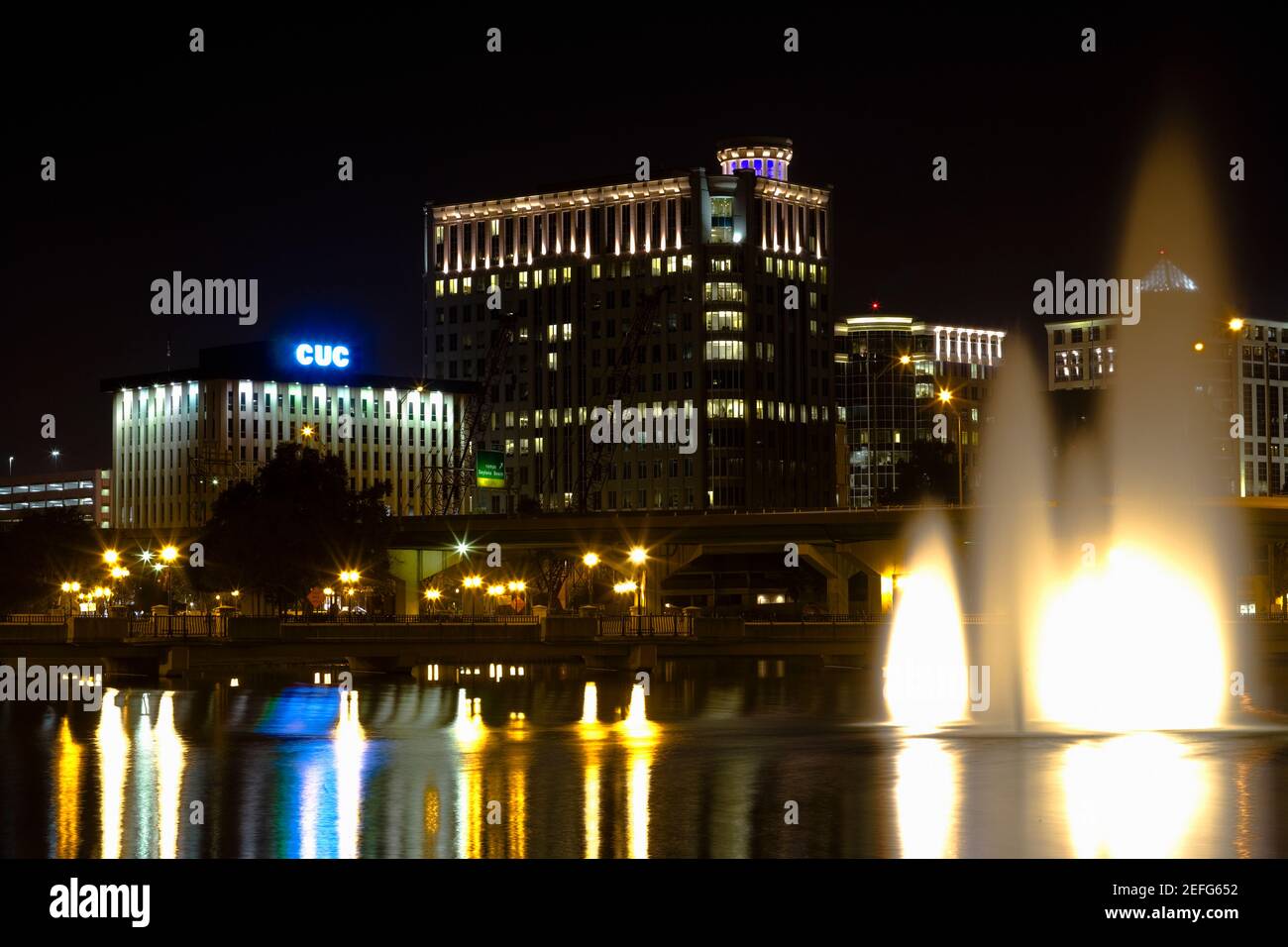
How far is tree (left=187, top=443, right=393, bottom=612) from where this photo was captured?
106375 mm

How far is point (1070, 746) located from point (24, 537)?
9140cm

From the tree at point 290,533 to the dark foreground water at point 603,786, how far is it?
133 feet

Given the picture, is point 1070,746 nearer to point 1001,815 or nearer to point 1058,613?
point 1001,815

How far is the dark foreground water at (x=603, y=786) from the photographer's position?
3531cm

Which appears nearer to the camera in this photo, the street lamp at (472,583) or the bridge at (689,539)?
the bridge at (689,539)

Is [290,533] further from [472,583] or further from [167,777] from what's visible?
[167,777]

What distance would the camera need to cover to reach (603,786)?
1689 inches

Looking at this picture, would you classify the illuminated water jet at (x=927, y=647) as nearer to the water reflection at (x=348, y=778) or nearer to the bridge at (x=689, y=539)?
the bridge at (x=689, y=539)

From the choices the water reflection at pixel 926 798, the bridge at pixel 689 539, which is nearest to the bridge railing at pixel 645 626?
the bridge at pixel 689 539

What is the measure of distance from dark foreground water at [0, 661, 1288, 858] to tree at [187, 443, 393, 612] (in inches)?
1599

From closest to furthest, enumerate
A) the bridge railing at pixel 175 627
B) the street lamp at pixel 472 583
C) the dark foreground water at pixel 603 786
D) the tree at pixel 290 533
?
1. the dark foreground water at pixel 603 786
2. the bridge railing at pixel 175 627
3. the tree at pixel 290 533
4. the street lamp at pixel 472 583

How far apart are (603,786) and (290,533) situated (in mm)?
66071

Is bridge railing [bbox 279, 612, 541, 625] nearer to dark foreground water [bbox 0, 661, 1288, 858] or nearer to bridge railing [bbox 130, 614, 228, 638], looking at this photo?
bridge railing [bbox 130, 614, 228, 638]

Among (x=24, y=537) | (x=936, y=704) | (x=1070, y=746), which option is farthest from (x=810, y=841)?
(x=24, y=537)
